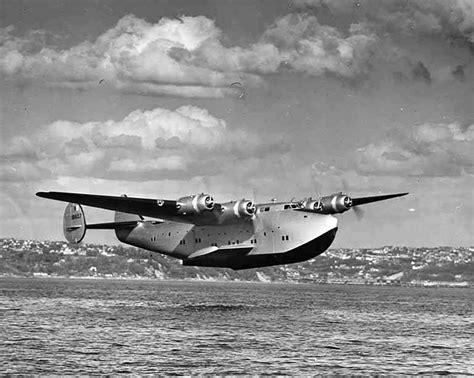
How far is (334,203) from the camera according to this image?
5528cm

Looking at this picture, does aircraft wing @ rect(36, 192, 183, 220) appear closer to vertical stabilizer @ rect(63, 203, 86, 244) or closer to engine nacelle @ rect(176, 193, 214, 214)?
engine nacelle @ rect(176, 193, 214, 214)

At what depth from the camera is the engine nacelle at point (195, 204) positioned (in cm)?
5078

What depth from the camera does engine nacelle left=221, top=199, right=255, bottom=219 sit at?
5353 cm

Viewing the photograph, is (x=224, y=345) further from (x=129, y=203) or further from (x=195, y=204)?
(x=129, y=203)

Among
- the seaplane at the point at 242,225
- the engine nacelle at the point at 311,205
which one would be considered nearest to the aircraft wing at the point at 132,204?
the seaplane at the point at 242,225

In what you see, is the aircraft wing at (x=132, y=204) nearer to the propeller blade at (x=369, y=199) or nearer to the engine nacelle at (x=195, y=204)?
the engine nacelle at (x=195, y=204)

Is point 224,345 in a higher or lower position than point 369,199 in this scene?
lower

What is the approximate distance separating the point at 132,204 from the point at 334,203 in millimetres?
14099

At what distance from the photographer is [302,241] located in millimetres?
52812

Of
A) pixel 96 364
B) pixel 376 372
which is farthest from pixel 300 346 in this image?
pixel 96 364

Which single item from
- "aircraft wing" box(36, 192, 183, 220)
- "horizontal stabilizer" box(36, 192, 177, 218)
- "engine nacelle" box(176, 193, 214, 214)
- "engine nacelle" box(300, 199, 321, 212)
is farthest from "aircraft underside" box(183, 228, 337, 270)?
"engine nacelle" box(176, 193, 214, 214)

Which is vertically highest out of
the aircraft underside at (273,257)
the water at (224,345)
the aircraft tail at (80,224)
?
the aircraft tail at (80,224)

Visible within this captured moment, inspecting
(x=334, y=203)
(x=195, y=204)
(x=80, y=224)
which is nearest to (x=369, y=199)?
(x=334, y=203)

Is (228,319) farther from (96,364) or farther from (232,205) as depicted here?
(96,364)
